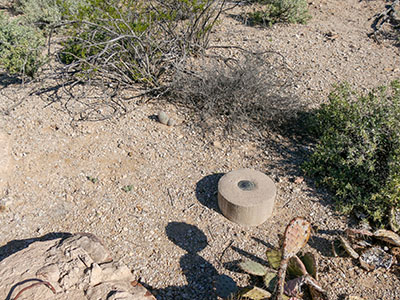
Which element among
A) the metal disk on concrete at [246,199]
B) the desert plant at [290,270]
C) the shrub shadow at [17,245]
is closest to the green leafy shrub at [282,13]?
the metal disk on concrete at [246,199]

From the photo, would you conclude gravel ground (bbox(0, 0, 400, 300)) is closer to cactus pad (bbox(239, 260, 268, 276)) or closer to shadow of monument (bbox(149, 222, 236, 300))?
shadow of monument (bbox(149, 222, 236, 300))

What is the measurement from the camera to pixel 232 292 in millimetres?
3227

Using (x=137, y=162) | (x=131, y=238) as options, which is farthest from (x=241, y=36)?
(x=131, y=238)

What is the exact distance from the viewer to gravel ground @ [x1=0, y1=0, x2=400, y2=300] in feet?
11.8

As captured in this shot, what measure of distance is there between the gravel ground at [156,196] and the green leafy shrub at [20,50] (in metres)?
0.35

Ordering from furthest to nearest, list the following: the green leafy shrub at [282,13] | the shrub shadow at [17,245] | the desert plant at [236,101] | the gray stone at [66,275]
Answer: the green leafy shrub at [282,13] < the desert plant at [236,101] < the shrub shadow at [17,245] < the gray stone at [66,275]

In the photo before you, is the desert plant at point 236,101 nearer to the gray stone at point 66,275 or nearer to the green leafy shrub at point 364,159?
the green leafy shrub at point 364,159

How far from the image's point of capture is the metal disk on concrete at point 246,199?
12.7 ft

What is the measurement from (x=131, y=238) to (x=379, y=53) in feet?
20.6

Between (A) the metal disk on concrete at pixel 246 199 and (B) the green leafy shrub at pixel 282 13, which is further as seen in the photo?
(B) the green leafy shrub at pixel 282 13

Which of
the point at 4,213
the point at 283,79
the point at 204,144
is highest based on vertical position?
the point at 283,79

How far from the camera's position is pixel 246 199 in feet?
12.8

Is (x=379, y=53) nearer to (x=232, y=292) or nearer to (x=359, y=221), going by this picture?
(x=359, y=221)

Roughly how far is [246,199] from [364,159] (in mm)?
1491
